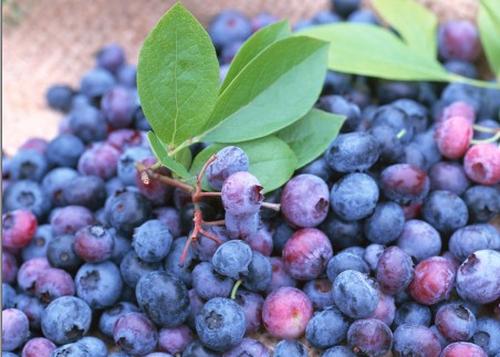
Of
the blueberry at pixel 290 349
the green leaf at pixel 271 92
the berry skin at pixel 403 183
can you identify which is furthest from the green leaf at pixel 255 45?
the blueberry at pixel 290 349

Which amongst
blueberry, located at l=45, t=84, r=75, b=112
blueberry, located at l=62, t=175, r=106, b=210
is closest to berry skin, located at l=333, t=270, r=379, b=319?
blueberry, located at l=62, t=175, r=106, b=210

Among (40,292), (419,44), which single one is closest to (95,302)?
(40,292)

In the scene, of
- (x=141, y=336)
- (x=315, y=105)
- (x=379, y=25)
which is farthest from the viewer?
(x=379, y=25)

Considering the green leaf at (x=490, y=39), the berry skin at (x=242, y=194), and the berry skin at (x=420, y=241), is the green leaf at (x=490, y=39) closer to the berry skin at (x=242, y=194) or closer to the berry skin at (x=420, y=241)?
the berry skin at (x=420, y=241)

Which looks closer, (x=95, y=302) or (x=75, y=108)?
(x=95, y=302)

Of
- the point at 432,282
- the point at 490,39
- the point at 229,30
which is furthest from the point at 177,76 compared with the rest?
the point at 490,39

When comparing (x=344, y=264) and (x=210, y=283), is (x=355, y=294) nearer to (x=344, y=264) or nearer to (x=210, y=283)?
(x=344, y=264)

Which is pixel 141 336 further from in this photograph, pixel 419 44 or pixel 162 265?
pixel 419 44
